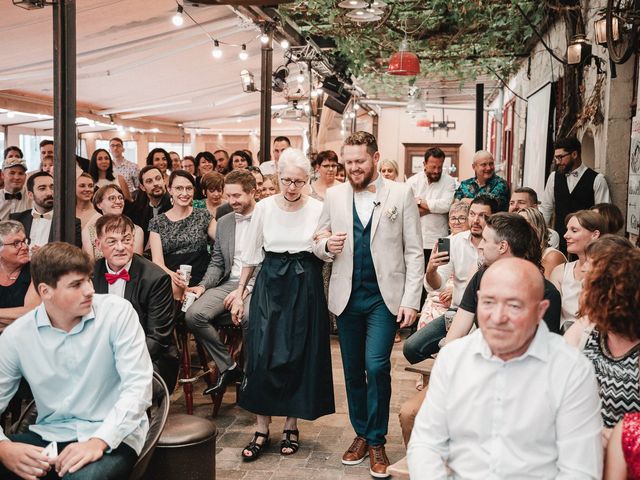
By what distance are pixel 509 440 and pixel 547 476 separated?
0.14 meters

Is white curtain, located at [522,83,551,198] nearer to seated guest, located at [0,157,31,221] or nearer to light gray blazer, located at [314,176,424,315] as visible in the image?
light gray blazer, located at [314,176,424,315]

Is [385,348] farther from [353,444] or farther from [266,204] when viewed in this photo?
[266,204]

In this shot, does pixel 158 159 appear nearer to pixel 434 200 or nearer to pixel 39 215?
pixel 39 215

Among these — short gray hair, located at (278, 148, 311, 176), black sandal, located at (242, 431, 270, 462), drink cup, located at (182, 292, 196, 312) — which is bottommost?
black sandal, located at (242, 431, 270, 462)

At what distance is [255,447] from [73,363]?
1694 mm

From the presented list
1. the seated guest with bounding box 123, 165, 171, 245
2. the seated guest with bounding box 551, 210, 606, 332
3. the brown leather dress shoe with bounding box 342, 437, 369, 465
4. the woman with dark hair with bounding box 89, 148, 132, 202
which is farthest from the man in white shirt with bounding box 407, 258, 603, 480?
→ the woman with dark hair with bounding box 89, 148, 132, 202

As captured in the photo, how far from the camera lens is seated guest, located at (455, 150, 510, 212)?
21.7ft

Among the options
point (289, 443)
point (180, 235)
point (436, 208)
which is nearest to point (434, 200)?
point (436, 208)

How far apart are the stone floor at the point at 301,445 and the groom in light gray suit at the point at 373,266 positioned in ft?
0.57

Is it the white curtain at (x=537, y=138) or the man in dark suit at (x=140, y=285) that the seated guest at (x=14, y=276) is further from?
the white curtain at (x=537, y=138)

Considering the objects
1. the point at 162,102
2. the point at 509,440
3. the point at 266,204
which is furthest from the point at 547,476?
the point at 162,102

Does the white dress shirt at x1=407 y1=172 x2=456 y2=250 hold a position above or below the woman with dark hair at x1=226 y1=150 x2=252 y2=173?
below

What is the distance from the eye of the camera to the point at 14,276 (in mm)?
4016

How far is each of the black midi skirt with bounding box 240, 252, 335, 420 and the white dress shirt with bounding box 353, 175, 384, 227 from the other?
40 cm
